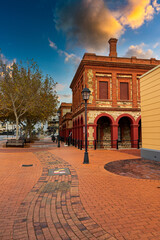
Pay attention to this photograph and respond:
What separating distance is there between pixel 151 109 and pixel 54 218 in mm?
8867

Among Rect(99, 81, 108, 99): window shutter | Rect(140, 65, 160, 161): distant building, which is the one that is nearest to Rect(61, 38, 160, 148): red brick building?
Rect(99, 81, 108, 99): window shutter

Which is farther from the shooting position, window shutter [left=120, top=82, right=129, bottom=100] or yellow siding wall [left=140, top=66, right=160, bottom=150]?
window shutter [left=120, top=82, right=129, bottom=100]

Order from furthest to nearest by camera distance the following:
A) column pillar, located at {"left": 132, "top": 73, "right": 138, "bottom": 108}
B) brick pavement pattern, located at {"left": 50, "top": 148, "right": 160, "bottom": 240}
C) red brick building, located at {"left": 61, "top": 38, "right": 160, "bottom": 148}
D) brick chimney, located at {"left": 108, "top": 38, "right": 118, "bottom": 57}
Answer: brick chimney, located at {"left": 108, "top": 38, "right": 118, "bottom": 57} → column pillar, located at {"left": 132, "top": 73, "right": 138, "bottom": 108} → red brick building, located at {"left": 61, "top": 38, "right": 160, "bottom": 148} → brick pavement pattern, located at {"left": 50, "top": 148, "right": 160, "bottom": 240}

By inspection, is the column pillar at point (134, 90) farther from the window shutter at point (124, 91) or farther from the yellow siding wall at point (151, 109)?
the yellow siding wall at point (151, 109)

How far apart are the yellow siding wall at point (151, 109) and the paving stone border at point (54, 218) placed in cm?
676

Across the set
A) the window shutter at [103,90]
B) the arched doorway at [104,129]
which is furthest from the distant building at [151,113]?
the arched doorway at [104,129]

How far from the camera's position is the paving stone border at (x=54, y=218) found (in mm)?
2807

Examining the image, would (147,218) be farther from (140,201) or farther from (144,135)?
(144,135)

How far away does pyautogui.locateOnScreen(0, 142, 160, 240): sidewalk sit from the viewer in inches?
113

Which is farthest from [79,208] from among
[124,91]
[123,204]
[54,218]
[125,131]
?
[125,131]

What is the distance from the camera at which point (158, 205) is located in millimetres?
3920

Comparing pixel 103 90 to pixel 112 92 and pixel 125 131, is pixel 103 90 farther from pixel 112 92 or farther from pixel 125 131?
pixel 125 131

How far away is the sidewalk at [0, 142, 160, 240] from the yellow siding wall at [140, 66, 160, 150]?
15.1ft

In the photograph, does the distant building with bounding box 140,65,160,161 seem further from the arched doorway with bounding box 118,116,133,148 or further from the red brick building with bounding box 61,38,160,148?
the arched doorway with bounding box 118,116,133,148
